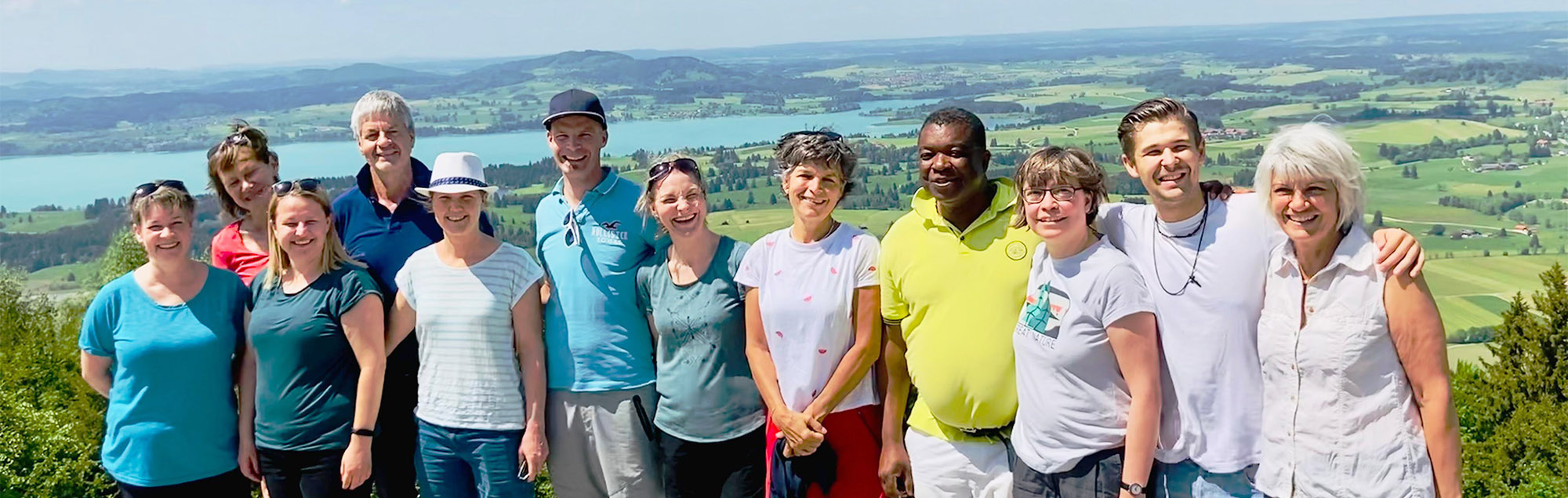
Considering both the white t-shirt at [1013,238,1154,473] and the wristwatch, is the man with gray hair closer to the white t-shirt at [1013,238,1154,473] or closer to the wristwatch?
the white t-shirt at [1013,238,1154,473]

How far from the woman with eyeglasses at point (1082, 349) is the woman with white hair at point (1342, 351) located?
459 millimetres

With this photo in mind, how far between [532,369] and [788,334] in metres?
1.29

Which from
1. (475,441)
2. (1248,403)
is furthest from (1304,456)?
(475,441)

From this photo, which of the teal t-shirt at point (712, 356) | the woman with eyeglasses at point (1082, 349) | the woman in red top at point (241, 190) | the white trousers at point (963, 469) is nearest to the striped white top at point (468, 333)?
the teal t-shirt at point (712, 356)

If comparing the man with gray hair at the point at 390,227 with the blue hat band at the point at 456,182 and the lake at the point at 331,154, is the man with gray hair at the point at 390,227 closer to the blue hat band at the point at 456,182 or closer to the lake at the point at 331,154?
the blue hat band at the point at 456,182

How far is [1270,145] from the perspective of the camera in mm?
3928

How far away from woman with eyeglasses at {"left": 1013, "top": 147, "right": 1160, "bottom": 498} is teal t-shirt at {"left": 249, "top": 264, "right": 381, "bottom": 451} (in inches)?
119

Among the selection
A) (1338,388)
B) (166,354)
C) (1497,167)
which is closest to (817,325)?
(1338,388)

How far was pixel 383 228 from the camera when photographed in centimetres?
554

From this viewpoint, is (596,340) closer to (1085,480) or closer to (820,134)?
(820,134)

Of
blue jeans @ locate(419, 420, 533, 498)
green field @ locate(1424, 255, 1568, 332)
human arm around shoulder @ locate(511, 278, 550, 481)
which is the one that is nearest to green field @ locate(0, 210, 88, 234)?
green field @ locate(1424, 255, 1568, 332)

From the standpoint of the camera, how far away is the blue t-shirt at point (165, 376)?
16.5ft

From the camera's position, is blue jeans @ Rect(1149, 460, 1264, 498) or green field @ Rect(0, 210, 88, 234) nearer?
blue jeans @ Rect(1149, 460, 1264, 498)

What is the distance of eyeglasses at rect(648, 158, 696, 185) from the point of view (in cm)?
511
